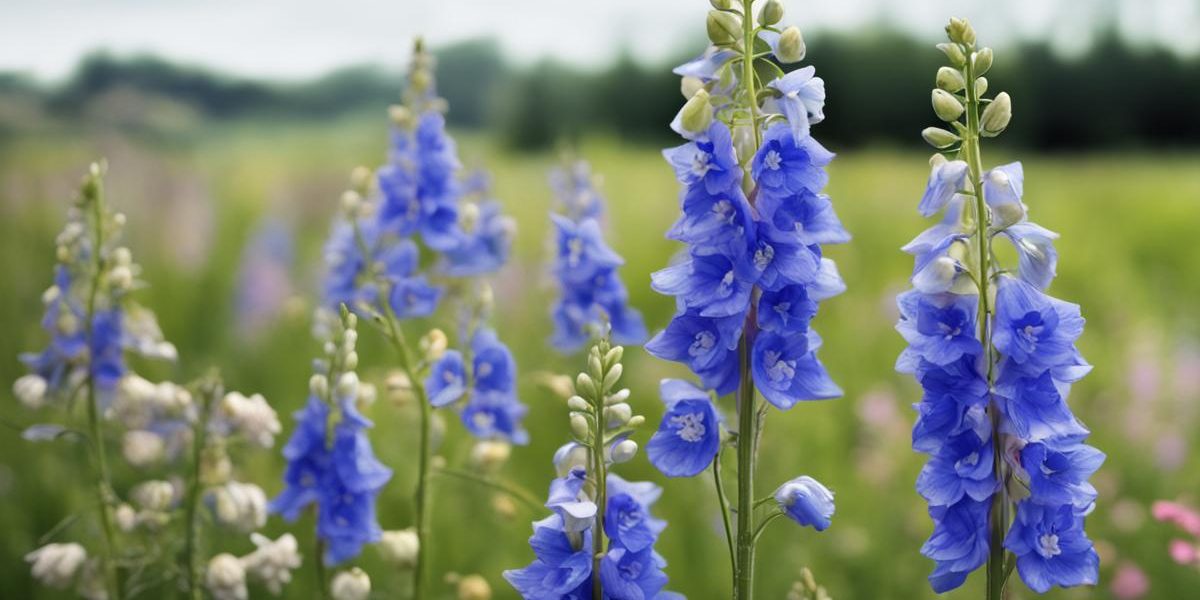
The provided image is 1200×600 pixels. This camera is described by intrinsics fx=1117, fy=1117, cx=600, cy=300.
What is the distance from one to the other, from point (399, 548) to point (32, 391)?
91 centimetres

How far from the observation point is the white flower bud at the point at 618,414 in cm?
167

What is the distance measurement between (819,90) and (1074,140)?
64.5 ft

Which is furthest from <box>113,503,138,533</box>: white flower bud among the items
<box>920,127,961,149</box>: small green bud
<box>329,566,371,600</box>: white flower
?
<box>920,127,961,149</box>: small green bud

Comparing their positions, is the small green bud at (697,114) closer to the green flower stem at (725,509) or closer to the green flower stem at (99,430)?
the green flower stem at (725,509)

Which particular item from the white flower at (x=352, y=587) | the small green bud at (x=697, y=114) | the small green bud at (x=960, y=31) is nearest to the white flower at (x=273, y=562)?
the white flower at (x=352, y=587)

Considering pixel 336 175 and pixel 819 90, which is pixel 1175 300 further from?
pixel 819 90

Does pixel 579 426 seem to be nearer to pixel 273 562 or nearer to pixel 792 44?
pixel 792 44

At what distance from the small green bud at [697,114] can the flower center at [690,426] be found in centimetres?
44

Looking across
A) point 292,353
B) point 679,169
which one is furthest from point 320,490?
point 292,353

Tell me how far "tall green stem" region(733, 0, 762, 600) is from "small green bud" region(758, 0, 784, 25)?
0.02m

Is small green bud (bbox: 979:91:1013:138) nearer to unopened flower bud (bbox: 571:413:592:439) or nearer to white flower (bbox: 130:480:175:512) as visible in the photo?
unopened flower bud (bbox: 571:413:592:439)

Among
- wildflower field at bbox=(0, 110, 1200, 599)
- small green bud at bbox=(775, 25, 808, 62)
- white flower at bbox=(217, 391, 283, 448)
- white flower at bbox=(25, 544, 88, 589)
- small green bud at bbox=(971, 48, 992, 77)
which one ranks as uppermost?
small green bud at bbox=(775, 25, 808, 62)

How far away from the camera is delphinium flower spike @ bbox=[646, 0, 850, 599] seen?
1.68 meters

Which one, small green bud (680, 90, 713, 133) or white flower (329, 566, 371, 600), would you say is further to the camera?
white flower (329, 566, 371, 600)
